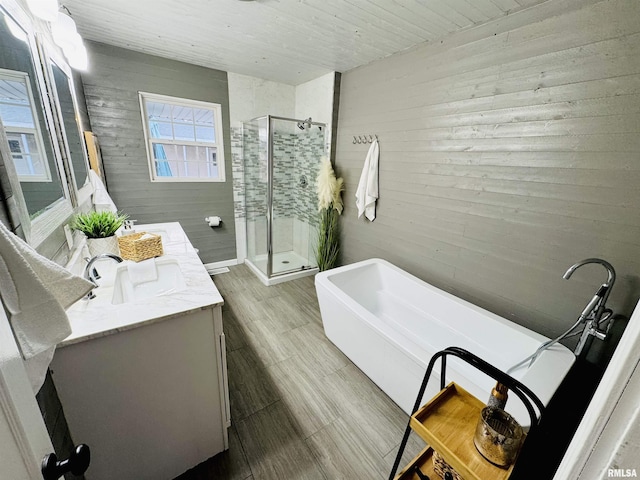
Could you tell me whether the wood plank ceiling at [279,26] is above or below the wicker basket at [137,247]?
above

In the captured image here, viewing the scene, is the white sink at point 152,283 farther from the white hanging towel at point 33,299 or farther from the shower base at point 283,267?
the shower base at point 283,267

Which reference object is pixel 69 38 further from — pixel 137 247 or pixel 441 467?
pixel 441 467

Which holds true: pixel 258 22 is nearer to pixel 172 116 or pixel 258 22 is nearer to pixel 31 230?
pixel 172 116

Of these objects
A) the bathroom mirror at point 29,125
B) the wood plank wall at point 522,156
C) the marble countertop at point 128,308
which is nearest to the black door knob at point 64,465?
the marble countertop at point 128,308

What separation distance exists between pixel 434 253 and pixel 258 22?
7.93 ft

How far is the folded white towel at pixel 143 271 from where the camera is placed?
4.85ft

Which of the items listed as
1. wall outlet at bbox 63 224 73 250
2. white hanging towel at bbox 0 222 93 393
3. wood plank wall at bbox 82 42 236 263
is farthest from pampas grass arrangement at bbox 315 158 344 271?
white hanging towel at bbox 0 222 93 393

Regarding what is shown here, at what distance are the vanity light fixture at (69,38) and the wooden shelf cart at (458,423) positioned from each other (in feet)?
8.10

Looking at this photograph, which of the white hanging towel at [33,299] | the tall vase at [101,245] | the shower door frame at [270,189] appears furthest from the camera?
the shower door frame at [270,189]

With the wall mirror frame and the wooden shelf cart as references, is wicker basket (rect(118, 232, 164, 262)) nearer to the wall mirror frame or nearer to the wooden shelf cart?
the wall mirror frame

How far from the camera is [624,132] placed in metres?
1.33

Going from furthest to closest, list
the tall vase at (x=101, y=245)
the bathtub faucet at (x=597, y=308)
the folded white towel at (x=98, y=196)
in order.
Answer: the folded white towel at (x=98, y=196), the tall vase at (x=101, y=245), the bathtub faucet at (x=597, y=308)

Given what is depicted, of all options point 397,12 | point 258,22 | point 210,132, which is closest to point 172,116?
point 210,132

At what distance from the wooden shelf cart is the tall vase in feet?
6.02
